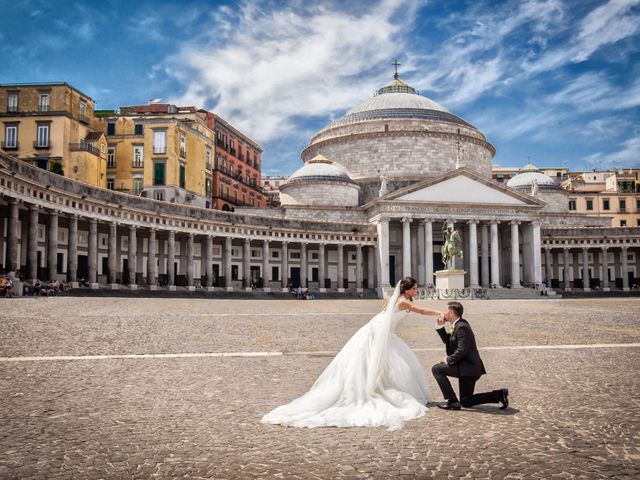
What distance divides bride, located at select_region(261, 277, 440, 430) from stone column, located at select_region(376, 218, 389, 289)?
156ft

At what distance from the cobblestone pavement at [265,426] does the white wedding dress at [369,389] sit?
0.68ft

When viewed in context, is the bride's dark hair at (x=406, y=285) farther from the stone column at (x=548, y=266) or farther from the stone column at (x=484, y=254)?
the stone column at (x=548, y=266)

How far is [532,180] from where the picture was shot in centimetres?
7350

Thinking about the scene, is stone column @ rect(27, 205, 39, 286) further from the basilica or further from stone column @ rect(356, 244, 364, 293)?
stone column @ rect(356, 244, 364, 293)

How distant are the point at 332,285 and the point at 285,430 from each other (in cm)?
5350

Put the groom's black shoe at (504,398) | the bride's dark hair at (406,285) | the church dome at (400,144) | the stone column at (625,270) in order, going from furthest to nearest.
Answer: the church dome at (400,144)
the stone column at (625,270)
the bride's dark hair at (406,285)
the groom's black shoe at (504,398)

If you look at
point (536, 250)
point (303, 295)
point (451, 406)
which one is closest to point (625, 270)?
point (536, 250)

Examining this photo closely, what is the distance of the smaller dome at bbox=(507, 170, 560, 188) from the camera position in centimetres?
7288

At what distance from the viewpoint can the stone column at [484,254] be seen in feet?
191

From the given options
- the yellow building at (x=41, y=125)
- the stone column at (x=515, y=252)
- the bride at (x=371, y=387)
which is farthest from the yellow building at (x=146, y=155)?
the bride at (x=371, y=387)

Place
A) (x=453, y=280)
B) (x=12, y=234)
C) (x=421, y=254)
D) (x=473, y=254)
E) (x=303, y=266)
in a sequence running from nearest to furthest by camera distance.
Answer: (x=12, y=234), (x=453, y=280), (x=473, y=254), (x=421, y=254), (x=303, y=266)

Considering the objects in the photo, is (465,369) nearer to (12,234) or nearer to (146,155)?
(12,234)

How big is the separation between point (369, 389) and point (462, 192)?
52.1m

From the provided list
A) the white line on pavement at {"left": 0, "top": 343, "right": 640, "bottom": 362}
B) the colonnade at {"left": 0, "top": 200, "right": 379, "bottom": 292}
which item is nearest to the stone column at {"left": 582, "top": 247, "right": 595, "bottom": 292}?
the colonnade at {"left": 0, "top": 200, "right": 379, "bottom": 292}
